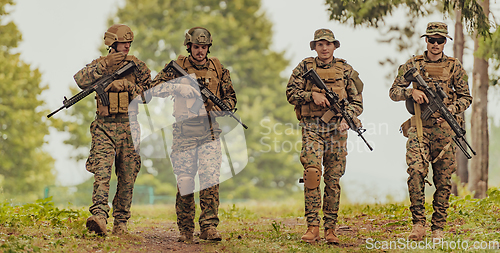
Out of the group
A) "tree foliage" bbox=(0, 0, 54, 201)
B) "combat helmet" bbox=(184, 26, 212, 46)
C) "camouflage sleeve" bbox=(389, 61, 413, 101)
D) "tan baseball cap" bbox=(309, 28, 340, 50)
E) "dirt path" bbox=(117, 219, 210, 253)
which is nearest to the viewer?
"dirt path" bbox=(117, 219, 210, 253)

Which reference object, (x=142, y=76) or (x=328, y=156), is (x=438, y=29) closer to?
(x=328, y=156)

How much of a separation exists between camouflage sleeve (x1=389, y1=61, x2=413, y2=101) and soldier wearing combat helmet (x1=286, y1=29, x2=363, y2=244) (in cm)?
45

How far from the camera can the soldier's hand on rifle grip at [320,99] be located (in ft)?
21.2

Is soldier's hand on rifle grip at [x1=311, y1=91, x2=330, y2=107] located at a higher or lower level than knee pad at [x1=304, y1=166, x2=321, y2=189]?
higher

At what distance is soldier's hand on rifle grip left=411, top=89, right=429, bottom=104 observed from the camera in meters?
6.54

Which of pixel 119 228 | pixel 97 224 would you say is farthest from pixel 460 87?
pixel 97 224

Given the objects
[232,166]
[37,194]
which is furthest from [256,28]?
[232,166]

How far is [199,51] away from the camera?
6.45 meters

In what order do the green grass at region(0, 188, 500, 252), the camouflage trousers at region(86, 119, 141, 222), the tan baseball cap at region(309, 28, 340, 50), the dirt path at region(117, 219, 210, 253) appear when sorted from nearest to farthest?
the green grass at region(0, 188, 500, 252)
the dirt path at region(117, 219, 210, 253)
the camouflage trousers at region(86, 119, 141, 222)
the tan baseball cap at region(309, 28, 340, 50)

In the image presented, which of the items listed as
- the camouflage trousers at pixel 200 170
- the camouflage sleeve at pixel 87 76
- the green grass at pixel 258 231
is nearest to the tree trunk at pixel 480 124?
the green grass at pixel 258 231

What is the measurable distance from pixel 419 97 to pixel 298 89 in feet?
5.01

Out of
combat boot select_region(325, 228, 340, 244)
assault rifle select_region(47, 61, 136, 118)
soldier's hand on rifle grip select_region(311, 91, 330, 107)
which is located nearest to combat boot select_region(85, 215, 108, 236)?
assault rifle select_region(47, 61, 136, 118)

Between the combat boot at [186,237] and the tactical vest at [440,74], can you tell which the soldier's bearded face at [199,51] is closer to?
the combat boot at [186,237]
